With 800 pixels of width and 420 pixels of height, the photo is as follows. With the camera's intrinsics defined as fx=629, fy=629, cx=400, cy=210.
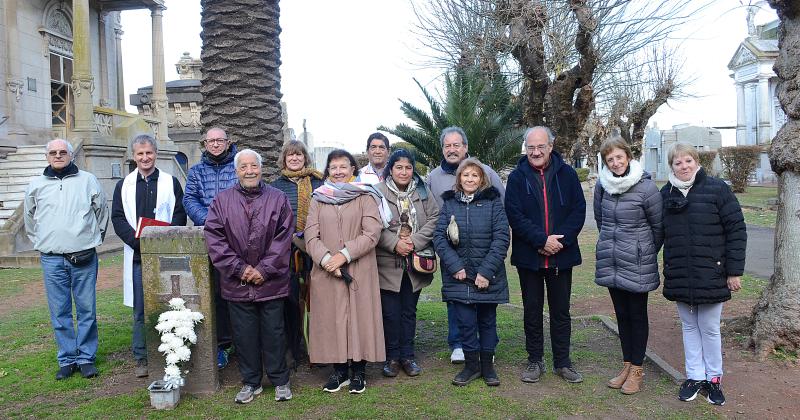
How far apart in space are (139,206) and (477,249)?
2989mm

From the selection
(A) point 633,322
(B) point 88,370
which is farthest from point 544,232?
(B) point 88,370

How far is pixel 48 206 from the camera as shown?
18.2 feet

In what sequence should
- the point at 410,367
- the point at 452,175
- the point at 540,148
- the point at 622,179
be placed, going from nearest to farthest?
the point at 622,179 < the point at 540,148 < the point at 410,367 < the point at 452,175

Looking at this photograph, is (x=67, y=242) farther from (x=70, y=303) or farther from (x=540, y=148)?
(x=540, y=148)

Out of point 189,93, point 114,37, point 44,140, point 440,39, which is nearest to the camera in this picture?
point 440,39

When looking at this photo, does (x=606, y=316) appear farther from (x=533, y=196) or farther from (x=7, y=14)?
(x=7, y=14)

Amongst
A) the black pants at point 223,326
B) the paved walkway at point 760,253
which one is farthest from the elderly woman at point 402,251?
the paved walkway at point 760,253

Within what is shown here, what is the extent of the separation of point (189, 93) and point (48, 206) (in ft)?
78.2

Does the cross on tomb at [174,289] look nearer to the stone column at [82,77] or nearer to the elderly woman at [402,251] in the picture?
the elderly woman at [402,251]

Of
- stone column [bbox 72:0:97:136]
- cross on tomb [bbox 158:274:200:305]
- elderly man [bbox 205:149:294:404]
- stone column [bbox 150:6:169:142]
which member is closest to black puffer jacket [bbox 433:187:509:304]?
elderly man [bbox 205:149:294:404]

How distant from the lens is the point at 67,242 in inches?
216

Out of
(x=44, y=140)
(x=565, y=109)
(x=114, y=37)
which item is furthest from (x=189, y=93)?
(x=565, y=109)

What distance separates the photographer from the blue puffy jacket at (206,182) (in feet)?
18.5

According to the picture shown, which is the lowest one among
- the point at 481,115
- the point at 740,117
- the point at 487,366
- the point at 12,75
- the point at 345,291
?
the point at 487,366
